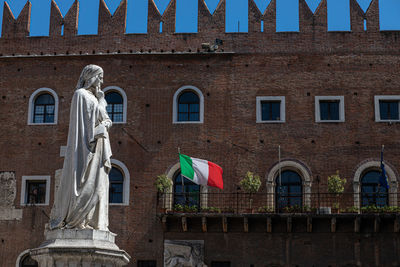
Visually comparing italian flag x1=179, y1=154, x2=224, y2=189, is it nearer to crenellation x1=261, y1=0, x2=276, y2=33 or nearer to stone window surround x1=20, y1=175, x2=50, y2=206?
stone window surround x1=20, y1=175, x2=50, y2=206

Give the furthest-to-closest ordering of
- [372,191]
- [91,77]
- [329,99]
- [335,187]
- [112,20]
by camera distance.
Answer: [112,20] → [329,99] → [372,191] → [335,187] → [91,77]

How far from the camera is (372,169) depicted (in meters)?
27.3

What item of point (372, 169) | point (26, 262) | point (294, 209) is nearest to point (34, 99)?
point (26, 262)

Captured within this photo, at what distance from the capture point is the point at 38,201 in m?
27.8

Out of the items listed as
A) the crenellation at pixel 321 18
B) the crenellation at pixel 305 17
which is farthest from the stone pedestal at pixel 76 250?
the crenellation at pixel 321 18

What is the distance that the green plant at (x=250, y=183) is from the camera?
2648 centimetres

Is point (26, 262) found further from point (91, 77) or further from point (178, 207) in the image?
point (91, 77)

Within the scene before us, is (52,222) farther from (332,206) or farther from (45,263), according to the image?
(332,206)

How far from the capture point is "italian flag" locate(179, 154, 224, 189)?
25.5m

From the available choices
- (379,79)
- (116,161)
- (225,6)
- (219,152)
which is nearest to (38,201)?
(116,161)

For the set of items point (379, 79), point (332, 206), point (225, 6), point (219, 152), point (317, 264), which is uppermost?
point (225, 6)

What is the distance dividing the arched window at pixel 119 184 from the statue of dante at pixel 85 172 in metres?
17.4

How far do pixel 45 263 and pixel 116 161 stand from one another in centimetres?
1826

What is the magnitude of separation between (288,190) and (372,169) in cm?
321
